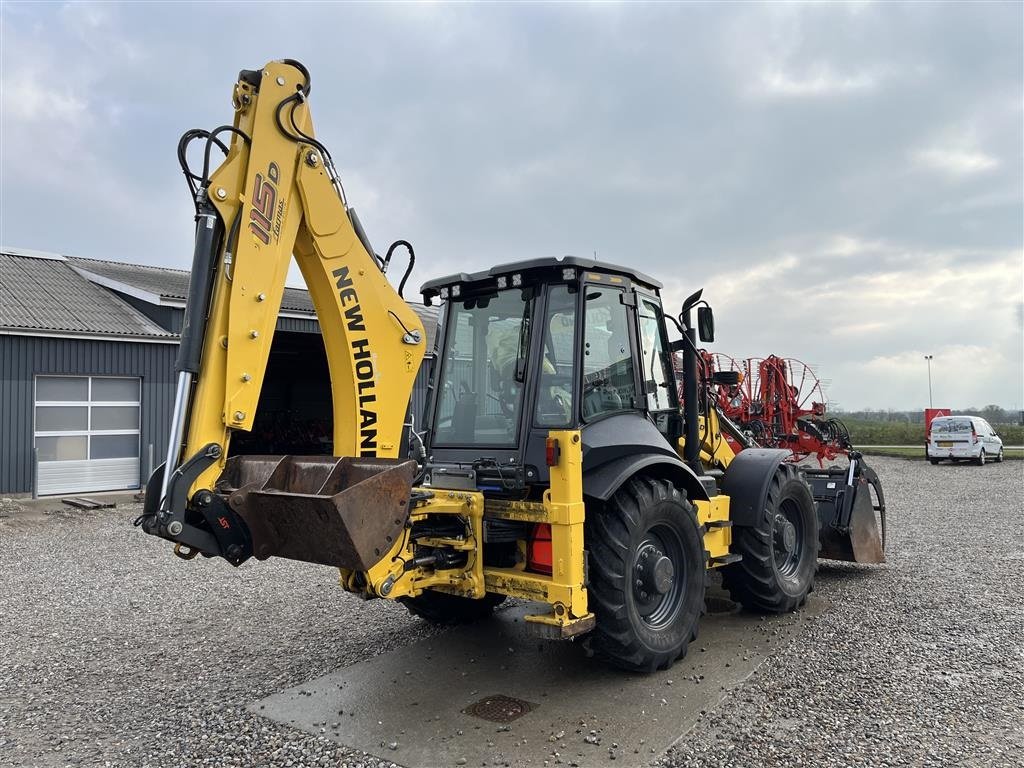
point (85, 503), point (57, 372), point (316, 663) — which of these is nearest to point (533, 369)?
point (316, 663)

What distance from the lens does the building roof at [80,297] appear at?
48.1ft

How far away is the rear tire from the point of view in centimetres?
576

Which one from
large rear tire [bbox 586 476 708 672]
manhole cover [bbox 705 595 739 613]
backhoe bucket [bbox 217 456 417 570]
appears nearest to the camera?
backhoe bucket [bbox 217 456 417 570]

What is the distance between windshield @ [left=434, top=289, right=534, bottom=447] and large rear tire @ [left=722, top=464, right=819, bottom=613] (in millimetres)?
2317

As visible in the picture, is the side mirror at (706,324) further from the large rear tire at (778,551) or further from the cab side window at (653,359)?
the large rear tire at (778,551)

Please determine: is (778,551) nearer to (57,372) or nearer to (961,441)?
(57,372)

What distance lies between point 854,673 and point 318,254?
13.6ft

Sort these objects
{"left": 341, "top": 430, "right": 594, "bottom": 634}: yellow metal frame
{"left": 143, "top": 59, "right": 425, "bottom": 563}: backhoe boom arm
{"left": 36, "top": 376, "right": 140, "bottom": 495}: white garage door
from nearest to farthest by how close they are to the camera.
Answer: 1. {"left": 143, "top": 59, "right": 425, "bottom": 563}: backhoe boom arm
2. {"left": 341, "top": 430, "right": 594, "bottom": 634}: yellow metal frame
3. {"left": 36, "top": 376, "right": 140, "bottom": 495}: white garage door

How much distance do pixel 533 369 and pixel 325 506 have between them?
1745 mm

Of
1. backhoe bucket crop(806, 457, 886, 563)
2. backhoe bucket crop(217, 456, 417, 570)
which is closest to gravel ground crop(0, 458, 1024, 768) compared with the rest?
backhoe bucket crop(806, 457, 886, 563)

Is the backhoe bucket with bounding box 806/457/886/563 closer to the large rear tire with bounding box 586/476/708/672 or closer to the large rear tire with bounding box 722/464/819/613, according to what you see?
the large rear tire with bounding box 722/464/819/613

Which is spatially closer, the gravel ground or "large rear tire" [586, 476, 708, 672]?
the gravel ground

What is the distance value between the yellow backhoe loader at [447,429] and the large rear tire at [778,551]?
2.7 inches

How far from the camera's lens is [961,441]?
2344 centimetres
